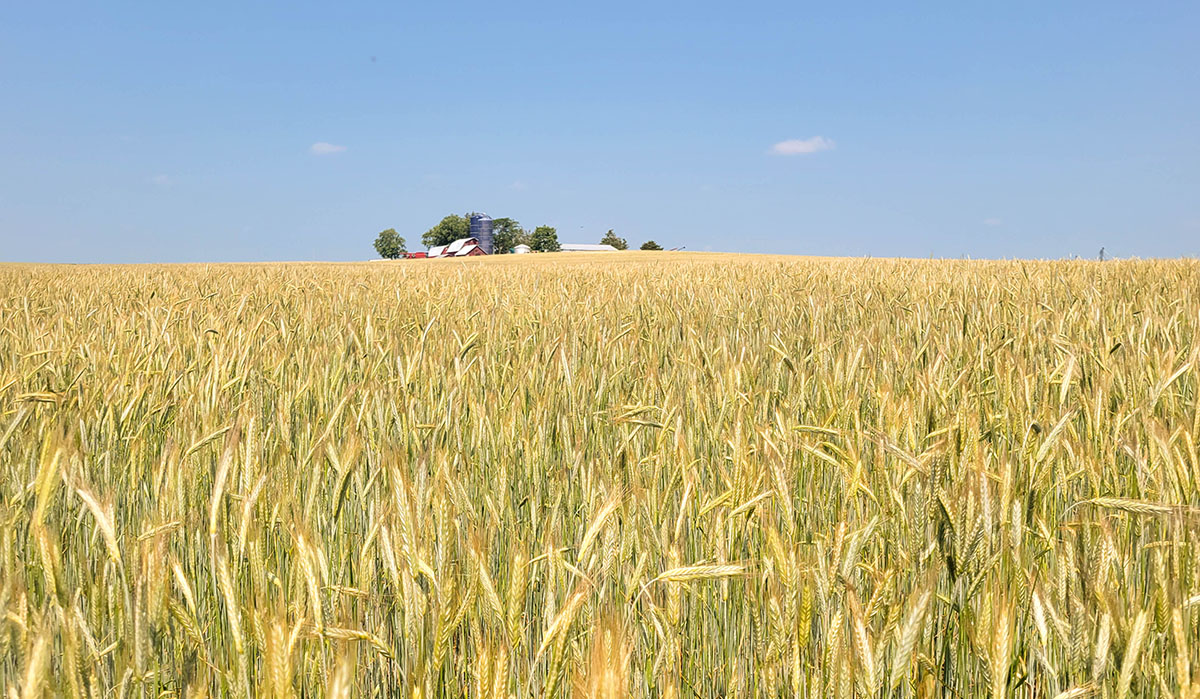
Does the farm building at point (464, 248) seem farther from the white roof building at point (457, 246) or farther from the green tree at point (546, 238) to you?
the green tree at point (546, 238)

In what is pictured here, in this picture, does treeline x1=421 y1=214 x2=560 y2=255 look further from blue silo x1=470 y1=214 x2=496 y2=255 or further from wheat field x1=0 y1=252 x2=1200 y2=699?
wheat field x1=0 y1=252 x2=1200 y2=699

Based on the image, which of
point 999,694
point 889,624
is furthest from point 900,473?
point 999,694

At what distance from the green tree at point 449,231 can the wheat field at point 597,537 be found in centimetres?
7949

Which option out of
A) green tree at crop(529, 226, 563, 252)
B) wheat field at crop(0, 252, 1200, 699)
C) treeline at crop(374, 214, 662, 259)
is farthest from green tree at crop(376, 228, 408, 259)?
wheat field at crop(0, 252, 1200, 699)

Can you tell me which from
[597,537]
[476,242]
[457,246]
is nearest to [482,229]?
[476,242]

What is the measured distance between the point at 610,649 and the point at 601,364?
199cm

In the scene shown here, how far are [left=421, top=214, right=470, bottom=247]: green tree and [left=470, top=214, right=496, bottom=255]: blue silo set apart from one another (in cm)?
488

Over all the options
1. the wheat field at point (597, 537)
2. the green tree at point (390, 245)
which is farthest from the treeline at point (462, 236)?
the wheat field at point (597, 537)

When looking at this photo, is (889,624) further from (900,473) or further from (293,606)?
(293,606)

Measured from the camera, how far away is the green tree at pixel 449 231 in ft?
265

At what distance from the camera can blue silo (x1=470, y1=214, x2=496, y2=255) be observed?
74.2m

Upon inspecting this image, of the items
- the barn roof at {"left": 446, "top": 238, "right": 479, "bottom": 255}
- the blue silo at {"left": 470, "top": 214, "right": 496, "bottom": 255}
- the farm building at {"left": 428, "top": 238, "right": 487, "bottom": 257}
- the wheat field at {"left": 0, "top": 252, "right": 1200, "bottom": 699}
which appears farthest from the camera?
the blue silo at {"left": 470, "top": 214, "right": 496, "bottom": 255}

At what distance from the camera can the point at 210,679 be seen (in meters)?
1.00

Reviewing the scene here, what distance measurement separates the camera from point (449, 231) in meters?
81.0
